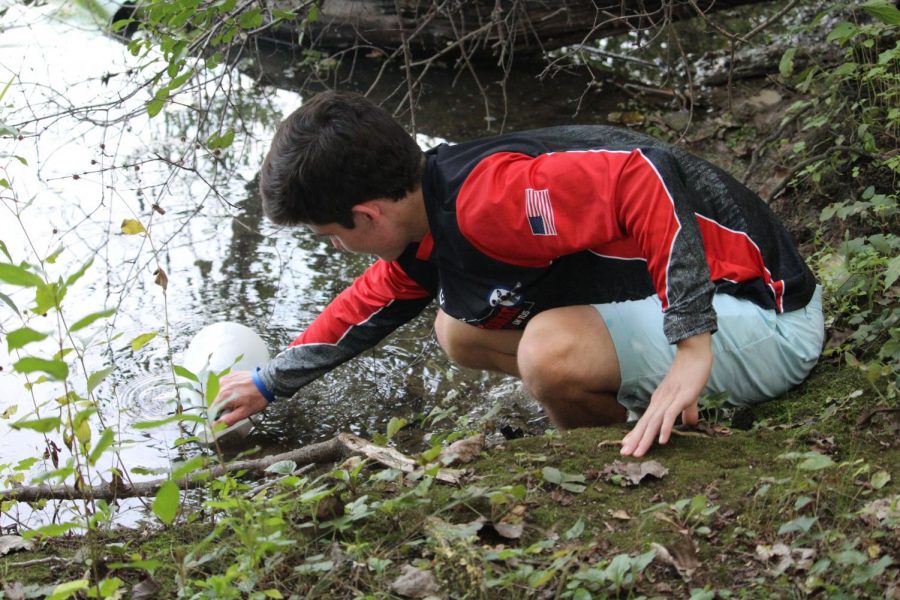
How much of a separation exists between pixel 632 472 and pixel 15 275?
1409mm

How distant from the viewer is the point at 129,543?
2273 mm

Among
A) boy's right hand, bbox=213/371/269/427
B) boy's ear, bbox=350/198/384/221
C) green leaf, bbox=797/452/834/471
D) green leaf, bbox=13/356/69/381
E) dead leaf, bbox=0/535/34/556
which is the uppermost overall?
green leaf, bbox=13/356/69/381

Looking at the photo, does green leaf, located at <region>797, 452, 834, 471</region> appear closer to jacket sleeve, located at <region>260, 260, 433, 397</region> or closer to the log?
jacket sleeve, located at <region>260, 260, 433, 397</region>

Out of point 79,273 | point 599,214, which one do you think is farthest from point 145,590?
point 599,214

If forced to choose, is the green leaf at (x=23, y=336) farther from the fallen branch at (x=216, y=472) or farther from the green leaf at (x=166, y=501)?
the fallen branch at (x=216, y=472)

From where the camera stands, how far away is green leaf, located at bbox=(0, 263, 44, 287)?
5.42 ft

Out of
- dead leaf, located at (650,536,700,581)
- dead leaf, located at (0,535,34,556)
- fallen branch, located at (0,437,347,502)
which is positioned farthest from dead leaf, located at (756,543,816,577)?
dead leaf, located at (0,535,34,556)

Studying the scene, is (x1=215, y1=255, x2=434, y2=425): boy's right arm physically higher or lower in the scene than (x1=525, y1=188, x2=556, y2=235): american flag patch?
lower

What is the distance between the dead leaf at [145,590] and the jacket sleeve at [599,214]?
3.81 feet

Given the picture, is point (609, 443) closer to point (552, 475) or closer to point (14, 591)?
point (552, 475)

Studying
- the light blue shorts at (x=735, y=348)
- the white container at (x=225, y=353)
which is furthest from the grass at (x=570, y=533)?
the white container at (x=225, y=353)

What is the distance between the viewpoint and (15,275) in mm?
1676

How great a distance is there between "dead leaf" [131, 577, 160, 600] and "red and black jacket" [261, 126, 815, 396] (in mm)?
1120

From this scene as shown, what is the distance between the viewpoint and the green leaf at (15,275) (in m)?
1.65
